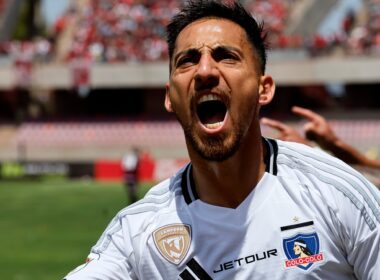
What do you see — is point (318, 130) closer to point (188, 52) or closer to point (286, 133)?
point (286, 133)

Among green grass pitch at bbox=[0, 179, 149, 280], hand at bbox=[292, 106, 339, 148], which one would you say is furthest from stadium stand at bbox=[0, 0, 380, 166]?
hand at bbox=[292, 106, 339, 148]

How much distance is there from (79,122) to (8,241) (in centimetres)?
2662

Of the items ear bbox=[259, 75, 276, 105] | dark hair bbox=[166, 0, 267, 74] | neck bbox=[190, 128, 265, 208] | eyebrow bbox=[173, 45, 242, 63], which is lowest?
neck bbox=[190, 128, 265, 208]

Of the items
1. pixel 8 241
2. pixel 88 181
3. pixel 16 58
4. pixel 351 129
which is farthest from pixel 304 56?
pixel 8 241

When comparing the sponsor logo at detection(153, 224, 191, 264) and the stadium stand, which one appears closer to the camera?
the sponsor logo at detection(153, 224, 191, 264)

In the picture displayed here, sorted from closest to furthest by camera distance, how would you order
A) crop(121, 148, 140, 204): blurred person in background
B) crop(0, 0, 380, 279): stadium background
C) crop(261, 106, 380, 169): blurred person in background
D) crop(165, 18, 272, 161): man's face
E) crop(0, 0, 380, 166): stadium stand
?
crop(165, 18, 272, 161): man's face, crop(261, 106, 380, 169): blurred person in background, crop(121, 148, 140, 204): blurred person in background, crop(0, 0, 380, 279): stadium background, crop(0, 0, 380, 166): stadium stand

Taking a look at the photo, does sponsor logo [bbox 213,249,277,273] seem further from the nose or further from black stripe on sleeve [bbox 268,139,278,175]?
the nose

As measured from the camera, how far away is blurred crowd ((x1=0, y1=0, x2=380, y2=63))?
123ft

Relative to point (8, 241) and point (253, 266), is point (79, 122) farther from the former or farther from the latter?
point (253, 266)

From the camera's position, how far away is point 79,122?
41875mm

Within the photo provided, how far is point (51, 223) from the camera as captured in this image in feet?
60.8

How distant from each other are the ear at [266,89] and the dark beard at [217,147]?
0.23m

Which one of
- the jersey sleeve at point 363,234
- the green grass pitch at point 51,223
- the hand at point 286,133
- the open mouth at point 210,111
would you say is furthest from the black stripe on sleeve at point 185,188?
the green grass pitch at point 51,223

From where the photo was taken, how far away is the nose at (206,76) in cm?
284
